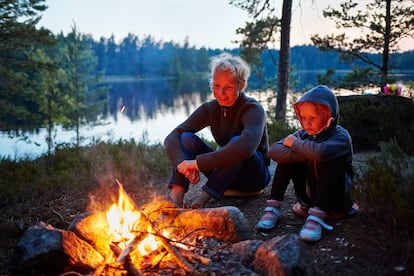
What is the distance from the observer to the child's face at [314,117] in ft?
Result: 9.48

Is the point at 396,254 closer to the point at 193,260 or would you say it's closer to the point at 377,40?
the point at 193,260

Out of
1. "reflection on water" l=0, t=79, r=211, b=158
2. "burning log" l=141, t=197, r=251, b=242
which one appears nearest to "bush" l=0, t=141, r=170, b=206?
"burning log" l=141, t=197, r=251, b=242

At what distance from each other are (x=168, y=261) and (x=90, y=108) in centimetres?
2687

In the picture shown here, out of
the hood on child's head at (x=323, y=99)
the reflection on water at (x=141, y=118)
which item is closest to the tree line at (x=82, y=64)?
the reflection on water at (x=141, y=118)

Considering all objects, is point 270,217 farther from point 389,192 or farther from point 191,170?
point 389,192

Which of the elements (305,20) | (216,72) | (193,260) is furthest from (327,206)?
(305,20)

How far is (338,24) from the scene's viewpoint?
32.6ft

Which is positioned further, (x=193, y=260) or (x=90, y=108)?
(x=90, y=108)

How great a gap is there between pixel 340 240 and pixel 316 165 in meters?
0.54

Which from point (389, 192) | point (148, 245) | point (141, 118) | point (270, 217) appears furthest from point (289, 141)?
point (141, 118)

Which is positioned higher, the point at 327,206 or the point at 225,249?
the point at 327,206

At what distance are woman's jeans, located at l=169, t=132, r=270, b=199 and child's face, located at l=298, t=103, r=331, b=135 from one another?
626 millimetres

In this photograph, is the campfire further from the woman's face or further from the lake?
the lake

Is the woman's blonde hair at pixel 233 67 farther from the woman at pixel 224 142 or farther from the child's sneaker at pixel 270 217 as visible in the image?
the child's sneaker at pixel 270 217
